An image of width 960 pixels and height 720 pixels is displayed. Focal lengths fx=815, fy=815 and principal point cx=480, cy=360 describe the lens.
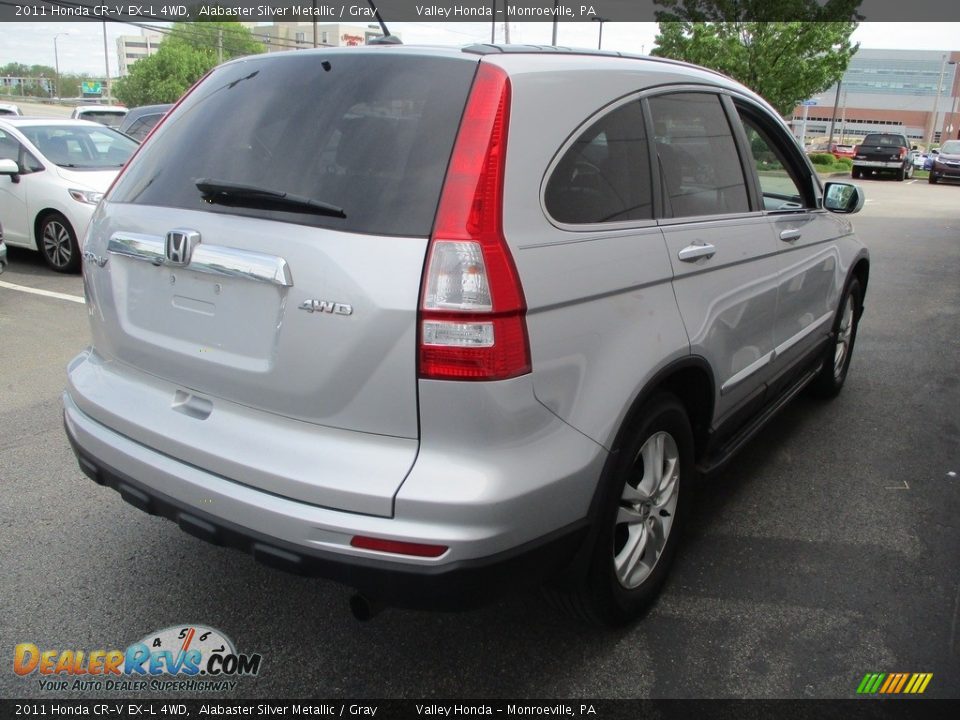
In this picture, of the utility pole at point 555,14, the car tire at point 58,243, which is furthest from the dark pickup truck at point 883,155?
the car tire at point 58,243

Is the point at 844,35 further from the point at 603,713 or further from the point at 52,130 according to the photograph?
the point at 603,713

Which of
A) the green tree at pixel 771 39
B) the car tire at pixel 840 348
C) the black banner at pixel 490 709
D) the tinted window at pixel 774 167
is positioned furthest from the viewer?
the green tree at pixel 771 39

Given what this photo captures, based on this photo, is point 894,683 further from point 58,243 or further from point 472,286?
point 58,243

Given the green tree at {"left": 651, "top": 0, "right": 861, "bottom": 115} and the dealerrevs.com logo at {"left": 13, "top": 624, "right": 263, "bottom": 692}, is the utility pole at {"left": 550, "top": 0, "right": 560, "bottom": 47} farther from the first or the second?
the dealerrevs.com logo at {"left": 13, "top": 624, "right": 263, "bottom": 692}

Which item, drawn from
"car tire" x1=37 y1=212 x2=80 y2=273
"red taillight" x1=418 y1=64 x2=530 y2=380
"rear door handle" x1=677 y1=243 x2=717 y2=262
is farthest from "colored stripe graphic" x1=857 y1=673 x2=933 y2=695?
"car tire" x1=37 y1=212 x2=80 y2=273

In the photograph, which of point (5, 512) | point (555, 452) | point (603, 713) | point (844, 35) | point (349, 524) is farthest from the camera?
point (844, 35)

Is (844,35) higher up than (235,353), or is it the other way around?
(844,35)

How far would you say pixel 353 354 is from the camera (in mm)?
2037

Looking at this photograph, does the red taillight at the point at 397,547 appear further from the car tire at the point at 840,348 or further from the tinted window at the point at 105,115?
the tinted window at the point at 105,115

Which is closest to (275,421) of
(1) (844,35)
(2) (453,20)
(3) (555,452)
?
(3) (555,452)

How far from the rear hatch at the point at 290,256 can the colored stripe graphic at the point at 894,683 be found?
1.66 m

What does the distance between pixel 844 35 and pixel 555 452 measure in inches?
1270

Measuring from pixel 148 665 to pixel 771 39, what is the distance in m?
31.0

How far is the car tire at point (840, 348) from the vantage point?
482 centimetres
